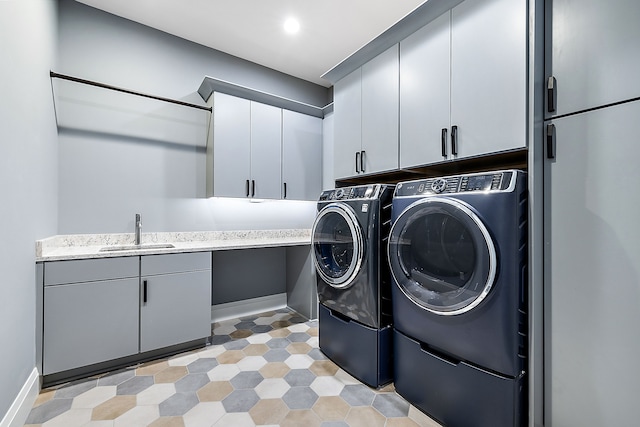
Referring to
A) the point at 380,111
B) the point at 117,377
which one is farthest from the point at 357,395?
the point at 380,111

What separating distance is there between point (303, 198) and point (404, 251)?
5.78 feet

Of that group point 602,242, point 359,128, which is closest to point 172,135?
point 359,128

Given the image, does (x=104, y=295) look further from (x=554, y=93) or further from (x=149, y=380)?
(x=554, y=93)

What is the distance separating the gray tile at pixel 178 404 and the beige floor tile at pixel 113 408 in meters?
0.18

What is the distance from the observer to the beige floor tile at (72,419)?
4.81ft

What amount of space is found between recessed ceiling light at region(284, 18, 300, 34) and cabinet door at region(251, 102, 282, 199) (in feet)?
2.29

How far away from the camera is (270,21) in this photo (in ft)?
8.11

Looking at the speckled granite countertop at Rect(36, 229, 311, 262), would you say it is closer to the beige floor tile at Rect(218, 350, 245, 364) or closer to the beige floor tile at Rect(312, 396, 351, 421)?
the beige floor tile at Rect(218, 350, 245, 364)

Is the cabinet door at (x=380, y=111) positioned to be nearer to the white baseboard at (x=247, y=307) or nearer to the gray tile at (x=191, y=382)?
the gray tile at (x=191, y=382)

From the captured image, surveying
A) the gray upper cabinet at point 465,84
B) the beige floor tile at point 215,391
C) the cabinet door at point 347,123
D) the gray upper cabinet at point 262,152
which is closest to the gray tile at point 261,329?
the beige floor tile at point 215,391

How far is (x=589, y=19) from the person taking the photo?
1.21m

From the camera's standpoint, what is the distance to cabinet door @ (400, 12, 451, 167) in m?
1.66

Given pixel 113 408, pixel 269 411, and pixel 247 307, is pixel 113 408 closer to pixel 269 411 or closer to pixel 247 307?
pixel 269 411

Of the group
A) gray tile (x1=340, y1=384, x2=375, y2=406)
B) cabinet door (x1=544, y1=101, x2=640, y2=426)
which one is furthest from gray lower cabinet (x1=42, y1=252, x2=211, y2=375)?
cabinet door (x1=544, y1=101, x2=640, y2=426)
